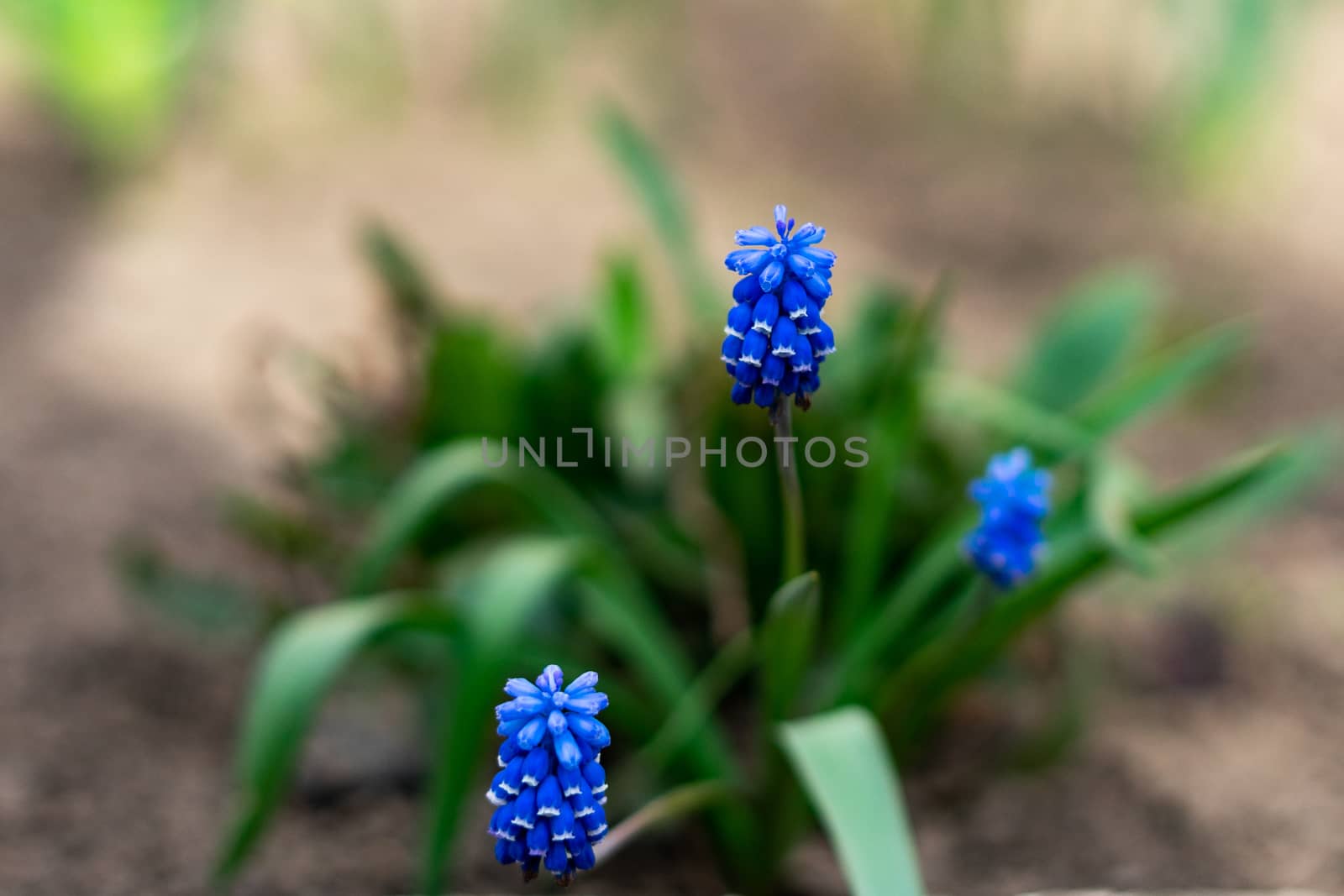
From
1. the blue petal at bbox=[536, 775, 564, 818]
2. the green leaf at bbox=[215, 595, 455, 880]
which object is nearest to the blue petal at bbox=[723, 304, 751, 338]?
the blue petal at bbox=[536, 775, 564, 818]

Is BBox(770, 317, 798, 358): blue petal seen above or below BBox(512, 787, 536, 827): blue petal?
above

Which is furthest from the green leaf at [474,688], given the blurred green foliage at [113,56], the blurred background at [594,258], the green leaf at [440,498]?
the blurred green foliage at [113,56]

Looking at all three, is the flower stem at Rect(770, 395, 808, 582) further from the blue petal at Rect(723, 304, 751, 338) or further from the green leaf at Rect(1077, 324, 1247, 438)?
the green leaf at Rect(1077, 324, 1247, 438)

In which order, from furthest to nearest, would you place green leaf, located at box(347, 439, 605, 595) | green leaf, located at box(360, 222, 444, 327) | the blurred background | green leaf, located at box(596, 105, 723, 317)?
green leaf, located at box(596, 105, 723, 317), green leaf, located at box(360, 222, 444, 327), the blurred background, green leaf, located at box(347, 439, 605, 595)

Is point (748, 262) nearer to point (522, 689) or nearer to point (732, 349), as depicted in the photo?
point (732, 349)

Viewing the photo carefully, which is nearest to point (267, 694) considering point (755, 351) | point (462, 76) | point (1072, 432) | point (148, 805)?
point (148, 805)

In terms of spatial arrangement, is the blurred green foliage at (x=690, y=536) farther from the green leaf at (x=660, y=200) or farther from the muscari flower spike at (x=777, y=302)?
the muscari flower spike at (x=777, y=302)

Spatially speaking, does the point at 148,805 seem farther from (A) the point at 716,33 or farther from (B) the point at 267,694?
(A) the point at 716,33
